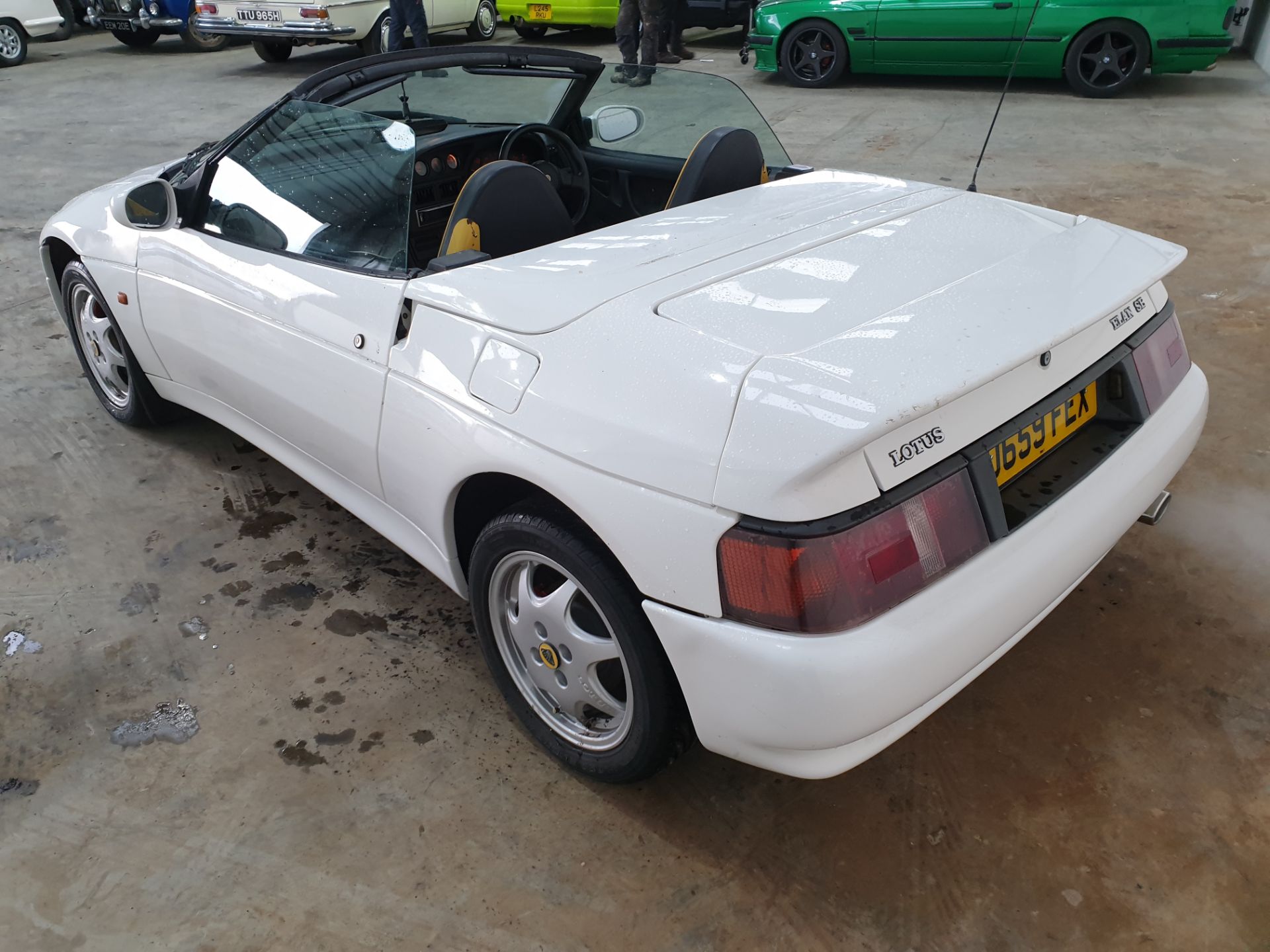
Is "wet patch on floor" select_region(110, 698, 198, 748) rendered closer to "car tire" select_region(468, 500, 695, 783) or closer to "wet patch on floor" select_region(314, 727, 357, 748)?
Answer: "wet patch on floor" select_region(314, 727, 357, 748)

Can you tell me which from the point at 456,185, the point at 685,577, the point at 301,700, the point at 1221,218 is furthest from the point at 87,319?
the point at 1221,218

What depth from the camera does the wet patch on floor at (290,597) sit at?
2.65 metres

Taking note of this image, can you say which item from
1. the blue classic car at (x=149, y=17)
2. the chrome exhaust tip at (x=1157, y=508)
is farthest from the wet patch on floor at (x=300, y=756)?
the blue classic car at (x=149, y=17)

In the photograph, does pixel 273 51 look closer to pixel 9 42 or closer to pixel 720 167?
pixel 9 42

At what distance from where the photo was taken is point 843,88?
930cm

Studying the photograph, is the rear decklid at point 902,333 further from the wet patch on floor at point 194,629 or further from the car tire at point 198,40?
the car tire at point 198,40

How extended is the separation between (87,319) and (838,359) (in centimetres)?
299

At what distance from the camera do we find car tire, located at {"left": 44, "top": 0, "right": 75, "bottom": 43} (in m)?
14.0

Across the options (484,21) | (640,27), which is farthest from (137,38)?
(640,27)

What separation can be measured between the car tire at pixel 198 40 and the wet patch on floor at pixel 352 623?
12.1m

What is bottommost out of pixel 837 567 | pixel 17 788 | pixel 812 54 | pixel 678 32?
pixel 17 788

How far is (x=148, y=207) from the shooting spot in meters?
2.78

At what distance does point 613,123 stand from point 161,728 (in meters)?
2.29

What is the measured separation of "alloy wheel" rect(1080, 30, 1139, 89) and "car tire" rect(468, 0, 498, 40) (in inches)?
285
